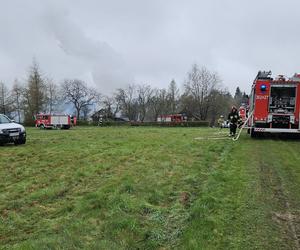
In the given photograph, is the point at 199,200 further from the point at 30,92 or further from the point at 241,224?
the point at 30,92

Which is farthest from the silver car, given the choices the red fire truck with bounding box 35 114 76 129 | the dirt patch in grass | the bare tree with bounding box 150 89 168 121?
the bare tree with bounding box 150 89 168 121

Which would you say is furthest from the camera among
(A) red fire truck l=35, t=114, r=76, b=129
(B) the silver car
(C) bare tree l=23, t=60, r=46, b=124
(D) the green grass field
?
(C) bare tree l=23, t=60, r=46, b=124

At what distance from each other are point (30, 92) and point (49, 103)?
1035 centimetres

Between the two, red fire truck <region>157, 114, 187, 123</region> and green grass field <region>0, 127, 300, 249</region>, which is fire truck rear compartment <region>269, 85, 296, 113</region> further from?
red fire truck <region>157, 114, 187, 123</region>

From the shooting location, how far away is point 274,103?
1950 cm

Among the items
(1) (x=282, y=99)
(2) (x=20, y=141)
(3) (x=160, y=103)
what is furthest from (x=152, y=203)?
(3) (x=160, y=103)

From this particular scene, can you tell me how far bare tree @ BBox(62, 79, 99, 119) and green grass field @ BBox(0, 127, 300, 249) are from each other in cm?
9147

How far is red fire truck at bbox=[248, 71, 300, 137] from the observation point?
19.1 metres

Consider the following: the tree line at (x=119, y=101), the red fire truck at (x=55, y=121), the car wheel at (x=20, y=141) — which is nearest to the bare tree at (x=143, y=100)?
the tree line at (x=119, y=101)

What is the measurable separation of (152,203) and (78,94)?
320 feet

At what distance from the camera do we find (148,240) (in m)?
5.17

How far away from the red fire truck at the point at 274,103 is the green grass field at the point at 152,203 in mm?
7748

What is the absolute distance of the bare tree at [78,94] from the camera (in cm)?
10112

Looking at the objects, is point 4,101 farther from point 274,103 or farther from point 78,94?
point 274,103
